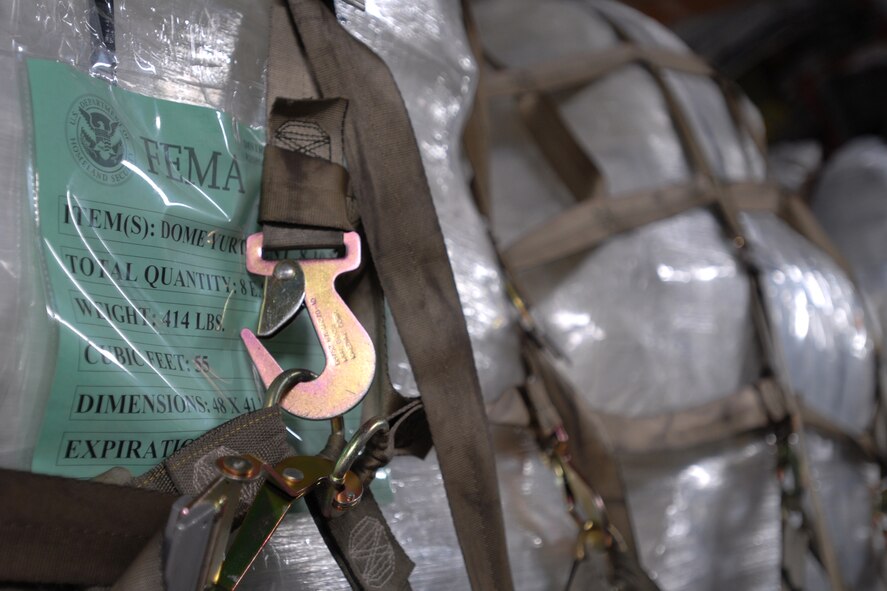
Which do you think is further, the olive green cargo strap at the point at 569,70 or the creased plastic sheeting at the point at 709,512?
the olive green cargo strap at the point at 569,70

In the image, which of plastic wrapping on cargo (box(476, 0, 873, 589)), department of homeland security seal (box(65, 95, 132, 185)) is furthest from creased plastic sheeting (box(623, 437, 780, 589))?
department of homeland security seal (box(65, 95, 132, 185))

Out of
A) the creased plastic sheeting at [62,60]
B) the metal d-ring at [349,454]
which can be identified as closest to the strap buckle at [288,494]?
the metal d-ring at [349,454]

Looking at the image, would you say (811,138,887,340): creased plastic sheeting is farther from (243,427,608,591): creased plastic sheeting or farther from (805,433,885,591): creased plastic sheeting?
(243,427,608,591): creased plastic sheeting

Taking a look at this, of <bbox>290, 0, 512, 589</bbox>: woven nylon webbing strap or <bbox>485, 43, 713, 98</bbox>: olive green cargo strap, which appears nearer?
<bbox>290, 0, 512, 589</bbox>: woven nylon webbing strap

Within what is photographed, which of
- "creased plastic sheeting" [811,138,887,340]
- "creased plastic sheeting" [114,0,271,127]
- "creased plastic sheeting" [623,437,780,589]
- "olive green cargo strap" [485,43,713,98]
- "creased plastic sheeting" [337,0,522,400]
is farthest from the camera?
"creased plastic sheeting" [811,138,887,340]

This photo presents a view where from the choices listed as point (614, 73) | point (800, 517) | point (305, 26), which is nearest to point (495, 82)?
point (614, 73)

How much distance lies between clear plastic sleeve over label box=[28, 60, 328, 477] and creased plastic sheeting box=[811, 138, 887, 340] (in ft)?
2.86

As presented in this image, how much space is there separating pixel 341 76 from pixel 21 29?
166mm

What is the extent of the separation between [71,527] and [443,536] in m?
0.24

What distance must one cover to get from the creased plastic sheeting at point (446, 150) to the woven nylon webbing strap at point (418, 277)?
0.27 ft

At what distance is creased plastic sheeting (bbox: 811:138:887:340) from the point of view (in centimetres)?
108

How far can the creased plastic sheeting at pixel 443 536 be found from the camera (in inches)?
17.8

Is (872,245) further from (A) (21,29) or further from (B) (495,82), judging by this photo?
(A) (21,29)

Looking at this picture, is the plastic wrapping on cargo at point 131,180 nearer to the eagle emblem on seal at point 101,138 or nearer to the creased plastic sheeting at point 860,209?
the eagle emblem on seal at point 101,138
